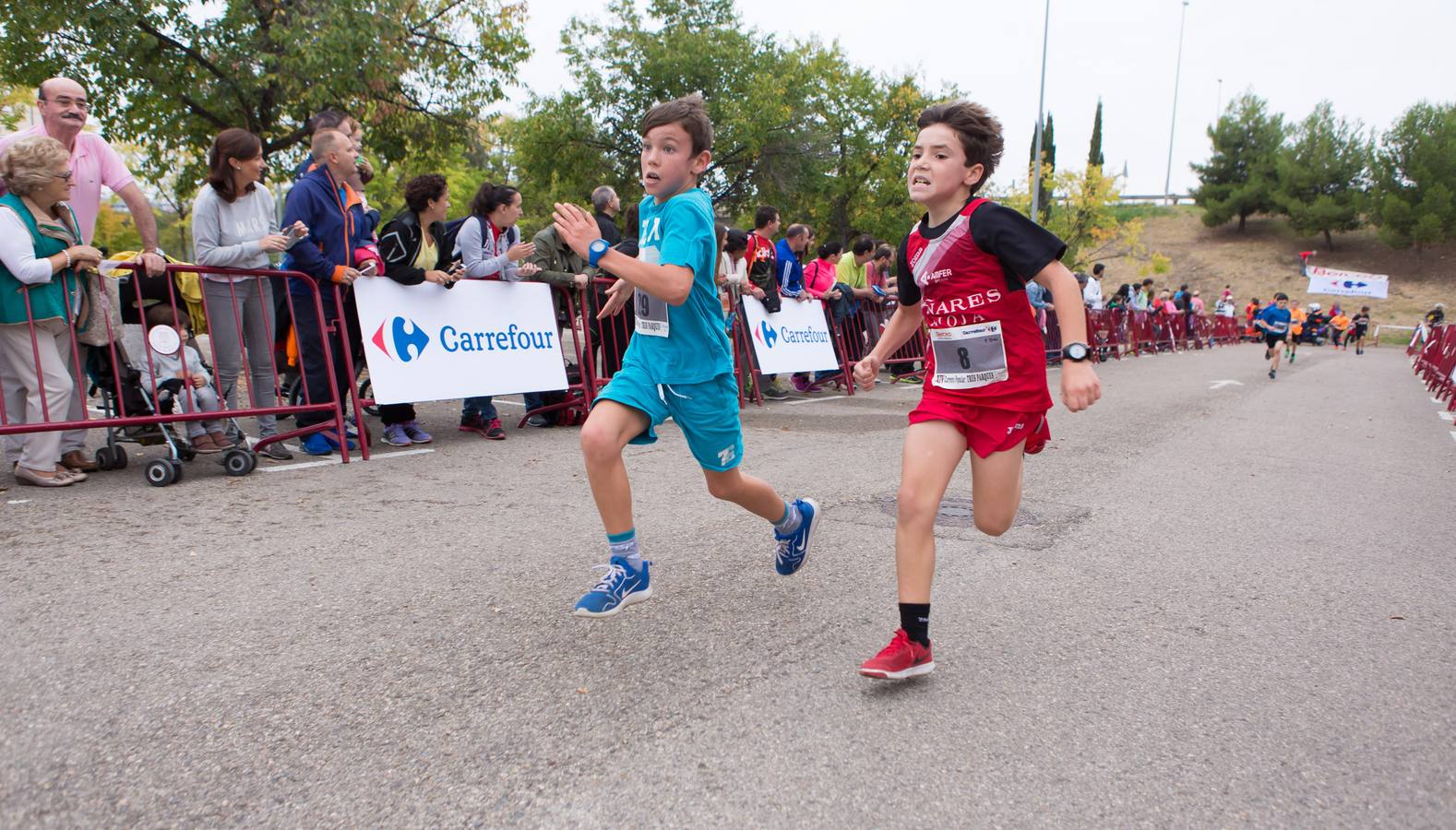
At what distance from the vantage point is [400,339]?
22.6ft

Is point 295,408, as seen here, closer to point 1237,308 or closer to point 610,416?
point 610,416

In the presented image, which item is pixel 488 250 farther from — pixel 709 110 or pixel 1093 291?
pixel 709 110

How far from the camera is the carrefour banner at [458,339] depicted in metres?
6.77

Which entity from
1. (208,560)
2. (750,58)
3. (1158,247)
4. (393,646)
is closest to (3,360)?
(208,560)

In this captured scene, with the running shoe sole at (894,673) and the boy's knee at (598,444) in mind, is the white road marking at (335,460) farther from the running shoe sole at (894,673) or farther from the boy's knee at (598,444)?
the running shoe sole at (894,673)

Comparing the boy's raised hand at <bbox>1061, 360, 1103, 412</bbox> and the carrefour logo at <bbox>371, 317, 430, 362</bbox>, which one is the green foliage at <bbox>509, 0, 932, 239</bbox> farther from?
the boy's raised hand at <bbox>1061, 360, 1103, 412</bbox>

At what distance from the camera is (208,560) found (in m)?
4.06

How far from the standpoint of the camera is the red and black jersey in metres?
3.01

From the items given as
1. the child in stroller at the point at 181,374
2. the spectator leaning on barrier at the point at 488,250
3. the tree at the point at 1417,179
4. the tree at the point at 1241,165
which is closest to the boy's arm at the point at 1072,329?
the child in stroller at the point at 181,374

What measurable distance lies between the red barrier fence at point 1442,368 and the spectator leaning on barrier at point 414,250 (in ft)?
45.1

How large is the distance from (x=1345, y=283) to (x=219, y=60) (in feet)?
218

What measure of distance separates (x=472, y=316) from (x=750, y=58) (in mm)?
30188

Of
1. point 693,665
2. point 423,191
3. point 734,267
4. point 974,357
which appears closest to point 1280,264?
point 734,267

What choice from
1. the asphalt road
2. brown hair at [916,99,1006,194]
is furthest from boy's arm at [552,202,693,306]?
the asphalt road
